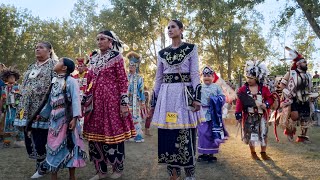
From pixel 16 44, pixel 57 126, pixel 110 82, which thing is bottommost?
pixel 57 126

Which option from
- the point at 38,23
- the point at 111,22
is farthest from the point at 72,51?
the point at 111,22

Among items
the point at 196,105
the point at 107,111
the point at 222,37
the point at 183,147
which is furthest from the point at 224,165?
the point at 222,37

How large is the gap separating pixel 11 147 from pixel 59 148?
417cm

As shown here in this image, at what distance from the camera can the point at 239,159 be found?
6.35 m

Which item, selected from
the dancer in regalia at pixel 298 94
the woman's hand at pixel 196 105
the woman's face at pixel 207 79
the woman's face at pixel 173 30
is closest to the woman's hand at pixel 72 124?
the woman's hand at pixel 196 105

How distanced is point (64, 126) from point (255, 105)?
3.62m

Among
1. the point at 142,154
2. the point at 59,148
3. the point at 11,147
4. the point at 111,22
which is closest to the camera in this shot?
the point at 59,148

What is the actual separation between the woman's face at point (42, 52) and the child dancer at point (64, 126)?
0.53 meters

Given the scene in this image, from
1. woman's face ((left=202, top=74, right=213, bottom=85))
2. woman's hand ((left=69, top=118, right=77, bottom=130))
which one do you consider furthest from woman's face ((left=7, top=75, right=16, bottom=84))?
woman's face ((left=202, top=74, right=213, bottom=85))

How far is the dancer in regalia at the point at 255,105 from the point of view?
6297mm

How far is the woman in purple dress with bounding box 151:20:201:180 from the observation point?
4.21 m

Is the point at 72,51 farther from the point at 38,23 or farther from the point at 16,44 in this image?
the point at 16,44

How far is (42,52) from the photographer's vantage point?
4.92 meters

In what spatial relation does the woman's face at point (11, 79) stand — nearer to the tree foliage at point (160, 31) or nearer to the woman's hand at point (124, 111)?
the woman's hand at point (124, 111)
